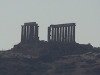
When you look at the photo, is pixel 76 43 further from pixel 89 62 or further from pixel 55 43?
pixel 89 62

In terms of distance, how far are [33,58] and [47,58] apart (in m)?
3.99

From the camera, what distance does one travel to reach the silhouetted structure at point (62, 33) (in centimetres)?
14400

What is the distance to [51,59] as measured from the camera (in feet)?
417

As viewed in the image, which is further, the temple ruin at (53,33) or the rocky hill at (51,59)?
the temple ruin at (53,33)

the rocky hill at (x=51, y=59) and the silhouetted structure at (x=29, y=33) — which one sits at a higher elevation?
the silhouetted structure at (x=29, y=33)

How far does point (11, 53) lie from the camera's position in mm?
133000

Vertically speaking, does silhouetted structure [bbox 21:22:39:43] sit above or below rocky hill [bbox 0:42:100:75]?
above

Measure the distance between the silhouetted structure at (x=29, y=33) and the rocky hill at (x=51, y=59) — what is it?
3.06m

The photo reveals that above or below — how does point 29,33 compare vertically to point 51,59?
above

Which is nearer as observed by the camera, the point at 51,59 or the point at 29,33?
the point at 51,59

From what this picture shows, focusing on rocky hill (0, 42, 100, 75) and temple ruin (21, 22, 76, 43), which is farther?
temple ruin (21, 22, 76, 43)

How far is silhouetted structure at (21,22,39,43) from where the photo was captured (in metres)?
141

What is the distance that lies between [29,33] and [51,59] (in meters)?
19.4

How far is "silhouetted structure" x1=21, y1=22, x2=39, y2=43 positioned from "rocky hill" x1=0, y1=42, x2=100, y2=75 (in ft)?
10.0
